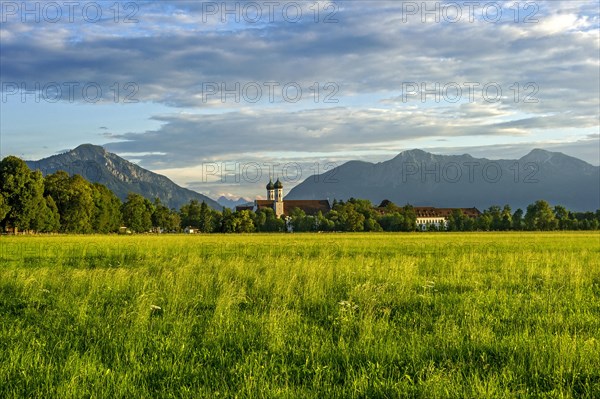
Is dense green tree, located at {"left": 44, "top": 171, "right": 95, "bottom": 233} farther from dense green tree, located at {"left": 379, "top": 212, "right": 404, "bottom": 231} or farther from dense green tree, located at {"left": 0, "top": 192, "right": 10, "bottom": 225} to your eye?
dense green tree, located at {"left": 379, "top": 212, "right": 404, "bottom": 231}

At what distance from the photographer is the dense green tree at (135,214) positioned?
6294 inches

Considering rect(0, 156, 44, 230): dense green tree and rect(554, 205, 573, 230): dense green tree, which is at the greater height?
rect(0, 156, 44, 230): dense green tree

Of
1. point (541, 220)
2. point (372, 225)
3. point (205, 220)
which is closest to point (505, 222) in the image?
point (541, 220)

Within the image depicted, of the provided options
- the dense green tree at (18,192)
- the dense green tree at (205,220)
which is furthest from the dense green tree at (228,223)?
the dense green tree at (18,192)

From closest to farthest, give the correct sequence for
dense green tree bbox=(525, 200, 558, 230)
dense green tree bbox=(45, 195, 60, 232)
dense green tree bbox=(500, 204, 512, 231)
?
dense green tree bbox=(45, 195, 60, 232) → dense green tree bbox=(525, 200, 558, 230) → dense green tree bbox=(500, 204, 512, 231)

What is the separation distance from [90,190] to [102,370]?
12013 centimetres

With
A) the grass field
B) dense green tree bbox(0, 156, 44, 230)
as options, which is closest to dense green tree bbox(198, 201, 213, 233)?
dense green tree bbox(0, 156, 44, 230)

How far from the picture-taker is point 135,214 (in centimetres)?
16050

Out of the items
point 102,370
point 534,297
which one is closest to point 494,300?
point 534,297

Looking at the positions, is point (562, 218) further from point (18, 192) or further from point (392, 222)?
point (18, 192)

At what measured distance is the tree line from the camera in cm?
9225

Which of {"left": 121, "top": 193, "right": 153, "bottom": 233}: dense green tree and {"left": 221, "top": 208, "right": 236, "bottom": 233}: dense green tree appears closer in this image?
{"left": 121, "top": 193, "right": 153, "bottom": 233}: dense green tree

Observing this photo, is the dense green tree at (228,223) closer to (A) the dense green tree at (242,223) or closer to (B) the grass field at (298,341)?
(A) the dense green tree at (242,223)

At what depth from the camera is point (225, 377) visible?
322 inches
